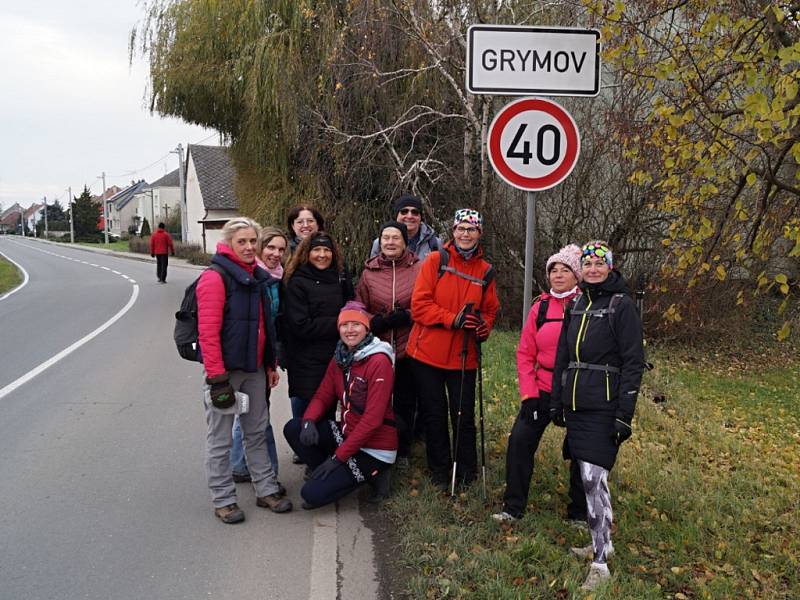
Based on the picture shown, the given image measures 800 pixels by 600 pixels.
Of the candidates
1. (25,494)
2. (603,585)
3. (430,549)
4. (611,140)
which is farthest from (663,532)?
(611,140)

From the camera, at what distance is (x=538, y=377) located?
4.41m

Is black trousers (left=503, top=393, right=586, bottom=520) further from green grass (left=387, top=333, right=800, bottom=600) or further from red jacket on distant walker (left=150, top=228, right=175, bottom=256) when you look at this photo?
red jacket on distant walker (left=150, top=228, right=175, bottom=256)

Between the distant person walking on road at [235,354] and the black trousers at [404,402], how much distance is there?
101 cm

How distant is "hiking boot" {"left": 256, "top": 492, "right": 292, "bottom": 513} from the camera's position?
191 inches

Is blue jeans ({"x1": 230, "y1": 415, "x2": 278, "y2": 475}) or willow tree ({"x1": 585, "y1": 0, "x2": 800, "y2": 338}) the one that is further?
blue jeans ({"x1": 230, "y1": 415, "x2": 278, "y2": 475})

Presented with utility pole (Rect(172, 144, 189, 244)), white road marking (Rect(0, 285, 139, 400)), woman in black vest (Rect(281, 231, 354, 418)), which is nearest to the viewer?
woman in black vest (Rect(281, 231, 354, 418))

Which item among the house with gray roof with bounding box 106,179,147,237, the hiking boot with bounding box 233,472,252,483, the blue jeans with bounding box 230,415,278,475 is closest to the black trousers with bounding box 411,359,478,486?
the blue jeans with bounding box 230,415,278,475

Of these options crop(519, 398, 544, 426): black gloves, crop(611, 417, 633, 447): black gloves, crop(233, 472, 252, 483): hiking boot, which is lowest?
crop(233, 472, 252, 483): hiking boot

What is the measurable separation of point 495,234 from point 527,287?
688 cm

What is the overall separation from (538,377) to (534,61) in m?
2.01

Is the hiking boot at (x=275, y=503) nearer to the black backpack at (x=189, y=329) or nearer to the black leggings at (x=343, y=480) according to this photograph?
the black leggings at (x=343, y=480)

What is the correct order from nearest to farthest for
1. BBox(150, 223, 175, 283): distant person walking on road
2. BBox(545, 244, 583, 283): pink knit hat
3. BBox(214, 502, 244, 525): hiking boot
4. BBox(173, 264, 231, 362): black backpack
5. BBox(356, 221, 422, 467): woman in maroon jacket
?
1. BBox(545, 244, 583, 283): pink knit hat
2. BBox(173, 264, 231, 362): black backpack
3. BBox(214, 502, 244, 525): hiking boot
4. BBox(356, 221, 422, 467): woman in maroon jacket
5. BBox(150, 223, 175, 283): distant person walking on road

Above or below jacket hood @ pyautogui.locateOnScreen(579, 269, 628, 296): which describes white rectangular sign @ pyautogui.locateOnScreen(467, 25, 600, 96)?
above

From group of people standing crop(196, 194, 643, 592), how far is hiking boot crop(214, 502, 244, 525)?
1 centimetres
